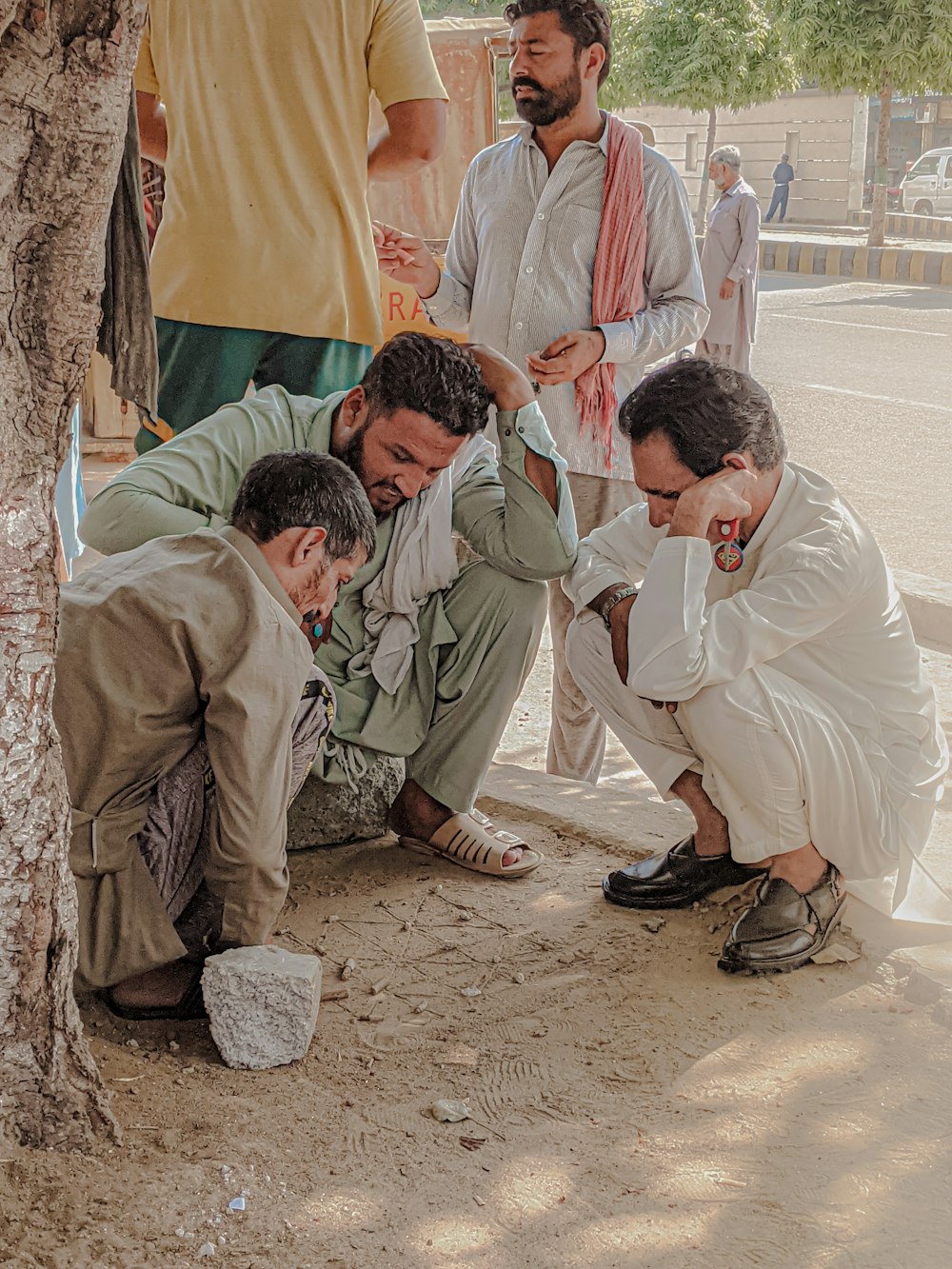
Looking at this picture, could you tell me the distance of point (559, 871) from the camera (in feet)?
10.6

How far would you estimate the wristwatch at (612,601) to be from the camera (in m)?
3.03

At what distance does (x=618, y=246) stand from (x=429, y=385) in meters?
0.88

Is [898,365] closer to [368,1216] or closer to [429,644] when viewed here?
[429,644]

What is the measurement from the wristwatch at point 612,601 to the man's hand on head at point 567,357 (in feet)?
2.29

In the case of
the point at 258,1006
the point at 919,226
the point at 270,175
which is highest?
the point at 919,226

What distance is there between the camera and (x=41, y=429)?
1917 millimetres

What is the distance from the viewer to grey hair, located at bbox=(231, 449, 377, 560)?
8.06 ft

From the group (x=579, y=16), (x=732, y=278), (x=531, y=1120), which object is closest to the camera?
(x=531, y=1120)

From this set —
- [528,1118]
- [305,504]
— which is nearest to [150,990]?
[528,1118]

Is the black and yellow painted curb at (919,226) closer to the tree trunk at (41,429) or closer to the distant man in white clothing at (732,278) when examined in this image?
the distant man in white clothing at (732,278)

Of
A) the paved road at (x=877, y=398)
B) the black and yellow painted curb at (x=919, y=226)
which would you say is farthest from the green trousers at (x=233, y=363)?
the black and yellow painted curb at (x=919, y=226)

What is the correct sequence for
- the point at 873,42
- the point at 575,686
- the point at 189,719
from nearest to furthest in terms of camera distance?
the point at 189,719 < the point at 575,686 < the point at 873,42

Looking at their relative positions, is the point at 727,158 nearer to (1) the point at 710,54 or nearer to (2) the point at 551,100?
(2) the point at 551,100

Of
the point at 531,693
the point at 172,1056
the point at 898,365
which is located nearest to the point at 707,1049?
the point at 172,1056
